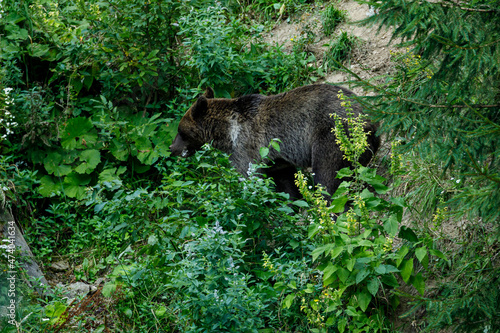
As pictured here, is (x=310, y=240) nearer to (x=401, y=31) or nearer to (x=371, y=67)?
(x=401, y=31)

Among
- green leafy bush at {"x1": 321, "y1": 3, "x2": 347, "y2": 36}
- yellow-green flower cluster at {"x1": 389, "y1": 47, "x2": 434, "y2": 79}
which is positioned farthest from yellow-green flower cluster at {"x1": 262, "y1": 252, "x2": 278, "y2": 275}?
green leafy bush at {"x1": 321, "y1": 3, "x2": 347, "y2": 36}

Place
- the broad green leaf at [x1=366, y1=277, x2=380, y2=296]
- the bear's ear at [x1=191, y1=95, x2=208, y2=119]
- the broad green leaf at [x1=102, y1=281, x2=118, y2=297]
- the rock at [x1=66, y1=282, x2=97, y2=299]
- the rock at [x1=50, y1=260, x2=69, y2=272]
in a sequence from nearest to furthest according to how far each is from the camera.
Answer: the broad green leaf at [x1=366, y1=277, x2=380, y2=296], the broad green leaf at [x1=102, y1=281, x2=118, y2=297], the rock at [x1=66, y1=282, x2=97, y2=299], the rock at [x1=50, y1=260, x2=69, y2=272], the bear's ear at [x1=191, y1=95, x2=208, y2=119]

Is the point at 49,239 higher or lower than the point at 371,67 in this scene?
lower

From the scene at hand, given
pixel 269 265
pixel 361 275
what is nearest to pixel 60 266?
pixel 269 265

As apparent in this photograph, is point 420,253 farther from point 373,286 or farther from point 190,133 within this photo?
point 190,133

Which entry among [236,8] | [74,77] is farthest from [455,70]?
[236,8]

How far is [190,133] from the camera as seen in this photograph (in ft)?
22.0

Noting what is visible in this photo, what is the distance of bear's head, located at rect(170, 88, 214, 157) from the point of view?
21.6ft

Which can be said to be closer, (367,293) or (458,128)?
(458,128)

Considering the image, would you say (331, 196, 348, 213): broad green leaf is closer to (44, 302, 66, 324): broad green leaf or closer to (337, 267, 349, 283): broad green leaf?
(337, 267, 349, 283): broad green leaf

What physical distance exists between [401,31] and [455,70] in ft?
1.28

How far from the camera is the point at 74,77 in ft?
23.1

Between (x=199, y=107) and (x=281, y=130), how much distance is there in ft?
3.88

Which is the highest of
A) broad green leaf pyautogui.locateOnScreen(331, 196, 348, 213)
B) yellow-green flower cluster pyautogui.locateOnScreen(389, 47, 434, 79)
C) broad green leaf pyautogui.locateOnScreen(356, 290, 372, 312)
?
yellow-green flower cluster pyautogui.locateOnScreen(389, 47, 434, 79)
